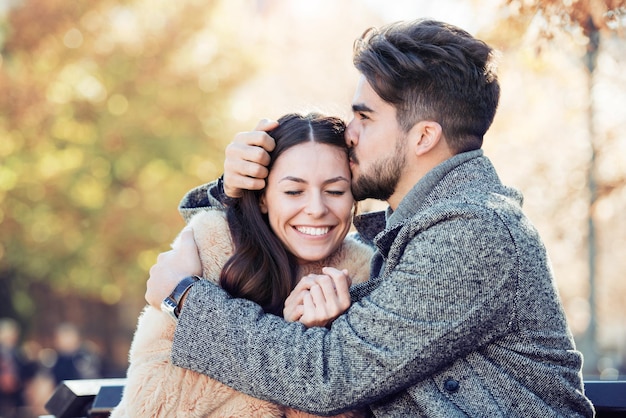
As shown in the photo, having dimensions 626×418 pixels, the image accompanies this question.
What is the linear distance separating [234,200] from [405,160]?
80cm

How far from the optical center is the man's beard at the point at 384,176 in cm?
326

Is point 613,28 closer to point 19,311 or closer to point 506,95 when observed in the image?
point 506,95

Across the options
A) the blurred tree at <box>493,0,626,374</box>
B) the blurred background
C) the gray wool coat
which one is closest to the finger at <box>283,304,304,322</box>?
the gray wool coat

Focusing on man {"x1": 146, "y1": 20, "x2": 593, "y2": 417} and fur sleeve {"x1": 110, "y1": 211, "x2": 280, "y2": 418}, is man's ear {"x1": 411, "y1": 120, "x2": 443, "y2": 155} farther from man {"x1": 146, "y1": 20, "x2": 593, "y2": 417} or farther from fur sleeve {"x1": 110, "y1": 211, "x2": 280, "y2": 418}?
fur sleeve {"x1": 110, "y1": 211, "x2": 280, "y2": 418}

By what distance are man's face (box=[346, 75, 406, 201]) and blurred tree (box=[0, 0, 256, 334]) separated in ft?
30.9

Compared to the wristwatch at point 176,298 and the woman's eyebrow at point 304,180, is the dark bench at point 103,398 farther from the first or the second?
the woman's eyebrow at point 304,180

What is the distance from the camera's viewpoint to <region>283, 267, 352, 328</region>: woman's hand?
290cm

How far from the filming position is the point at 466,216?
2729 mm

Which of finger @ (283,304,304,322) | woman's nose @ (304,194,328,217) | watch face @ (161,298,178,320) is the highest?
woman's nose @ (304,194,328,217)

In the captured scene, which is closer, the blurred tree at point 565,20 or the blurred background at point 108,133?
the blurred tree at point 565,20

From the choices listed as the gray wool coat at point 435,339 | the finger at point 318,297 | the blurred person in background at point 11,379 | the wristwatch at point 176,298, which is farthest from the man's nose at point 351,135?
the blurred person in background at point 11,379

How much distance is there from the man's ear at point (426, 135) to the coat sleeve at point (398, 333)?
528 millimetres

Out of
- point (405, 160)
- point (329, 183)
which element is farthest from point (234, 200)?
point (405, 160)

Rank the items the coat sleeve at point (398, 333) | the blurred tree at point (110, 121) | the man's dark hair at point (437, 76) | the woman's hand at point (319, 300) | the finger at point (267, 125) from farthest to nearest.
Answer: the blurred tree at point (110, 121) < the finger at point (267, 125) < the man's dark hair at point (437, 76) < the woman's hand at point (319, 300) < the coat sleeve at point (398, 333)
